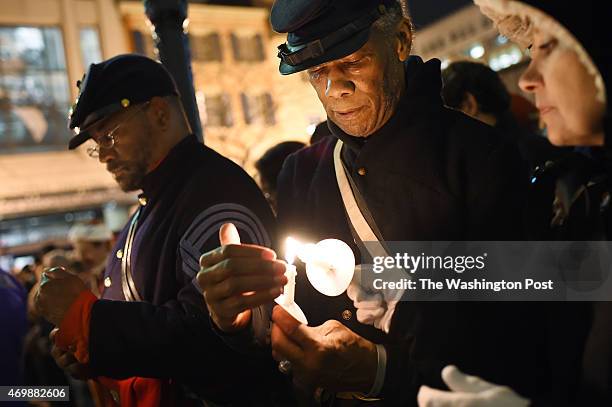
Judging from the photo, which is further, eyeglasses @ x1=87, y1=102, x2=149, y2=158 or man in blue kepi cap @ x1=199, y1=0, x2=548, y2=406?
eyeglasses @ x1=87, y1=102, x2=149, y2=158

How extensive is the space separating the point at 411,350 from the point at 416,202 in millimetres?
425

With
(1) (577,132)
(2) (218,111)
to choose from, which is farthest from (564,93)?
(2) (218,111)

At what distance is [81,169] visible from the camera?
22891 millimetres

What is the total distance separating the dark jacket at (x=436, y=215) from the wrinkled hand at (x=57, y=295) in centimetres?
93

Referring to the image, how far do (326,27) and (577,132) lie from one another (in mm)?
763

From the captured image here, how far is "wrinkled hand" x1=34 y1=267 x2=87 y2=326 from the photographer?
7.11ft

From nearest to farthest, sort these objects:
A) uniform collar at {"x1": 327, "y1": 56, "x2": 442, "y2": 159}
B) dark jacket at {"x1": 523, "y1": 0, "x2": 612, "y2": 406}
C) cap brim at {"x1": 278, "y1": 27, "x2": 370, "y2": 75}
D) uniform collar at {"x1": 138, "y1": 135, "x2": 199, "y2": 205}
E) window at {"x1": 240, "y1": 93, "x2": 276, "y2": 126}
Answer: dark jacket at {"x1": 523, "y1": 0, "x2": 612, "y2": 406}
cap brim at {"x1": 278, "y1": 27, "x2": 370, "y2": 75}
uniform collar at {"x1": 327, "y1": 56, "x2": 442, "y2": 159}
uniform collar at {"x1": 138, "y1": 135, "x2": 199, "y2": 205}
window at {"x1": 240, "y1": 93, "x2": 276, "y2": 126}

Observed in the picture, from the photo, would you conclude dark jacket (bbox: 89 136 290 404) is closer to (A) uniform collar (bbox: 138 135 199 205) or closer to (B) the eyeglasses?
(A) uniform collar (bbox: 138 135 199 205)

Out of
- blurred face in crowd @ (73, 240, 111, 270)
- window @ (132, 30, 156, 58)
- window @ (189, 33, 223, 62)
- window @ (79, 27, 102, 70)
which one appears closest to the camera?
blurred face in crowd @ (73, 240, 111, 270)

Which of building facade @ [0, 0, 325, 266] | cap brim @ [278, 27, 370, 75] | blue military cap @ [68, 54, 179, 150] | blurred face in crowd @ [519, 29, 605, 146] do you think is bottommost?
blurred face in crowd @ [519, 29, 605, 146]

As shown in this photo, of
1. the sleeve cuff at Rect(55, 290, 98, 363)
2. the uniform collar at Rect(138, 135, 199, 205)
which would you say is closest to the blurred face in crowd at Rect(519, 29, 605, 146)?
the uniform collar at Rect(138, 135, 199, 205)

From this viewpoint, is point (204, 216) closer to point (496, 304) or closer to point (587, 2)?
point (496, 304)

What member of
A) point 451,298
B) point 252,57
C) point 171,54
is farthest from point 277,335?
point 252,57

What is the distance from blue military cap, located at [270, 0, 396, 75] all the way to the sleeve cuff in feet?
3.88
